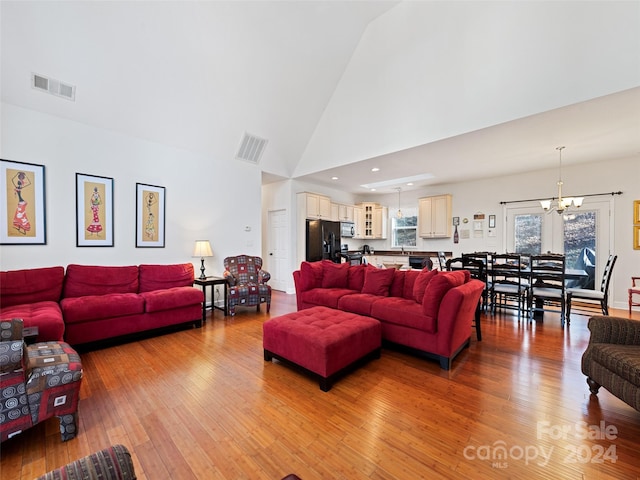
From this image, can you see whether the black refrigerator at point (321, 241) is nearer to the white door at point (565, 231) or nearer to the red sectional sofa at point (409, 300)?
the red sectional sofa at point (409, 300)

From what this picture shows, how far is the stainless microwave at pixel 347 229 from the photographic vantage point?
7453 millimetres

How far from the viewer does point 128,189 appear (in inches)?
161

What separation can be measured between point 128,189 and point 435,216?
6.52 m

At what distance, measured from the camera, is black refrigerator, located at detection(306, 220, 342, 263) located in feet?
21.2

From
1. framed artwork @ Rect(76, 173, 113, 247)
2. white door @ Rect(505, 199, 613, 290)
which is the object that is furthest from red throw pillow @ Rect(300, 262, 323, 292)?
white door @ Rect(505, 199, 613, 290)

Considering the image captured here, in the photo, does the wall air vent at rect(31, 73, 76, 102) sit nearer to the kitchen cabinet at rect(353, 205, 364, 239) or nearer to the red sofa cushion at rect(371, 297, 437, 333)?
the red sofa cushion at rect(371, 297, 437, 333)

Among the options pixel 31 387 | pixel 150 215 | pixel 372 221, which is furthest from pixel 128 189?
pixel 372 221

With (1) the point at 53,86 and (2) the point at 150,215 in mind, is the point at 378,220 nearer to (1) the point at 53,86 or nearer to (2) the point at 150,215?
(2) the point at 150,215

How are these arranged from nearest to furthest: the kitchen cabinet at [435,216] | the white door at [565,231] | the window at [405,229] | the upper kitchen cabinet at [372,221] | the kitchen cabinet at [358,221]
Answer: the white door at [565,231] → the kitchen cabinet at [435,216] → the window at [405,229] → the kitchen cabinet at [358,221] → the upper kitchen cabinet at [372,221]

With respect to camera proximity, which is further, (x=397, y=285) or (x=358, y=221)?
(x=358, y=221)

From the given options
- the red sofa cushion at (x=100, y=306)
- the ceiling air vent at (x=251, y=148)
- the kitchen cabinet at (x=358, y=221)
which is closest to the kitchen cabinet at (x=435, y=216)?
the kitchen cabinet at (x=358, y=221)

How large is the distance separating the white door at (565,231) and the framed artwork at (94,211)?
7558 millimetres

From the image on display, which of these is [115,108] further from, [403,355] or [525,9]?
[525,9]

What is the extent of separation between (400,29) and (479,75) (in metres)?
1.30
